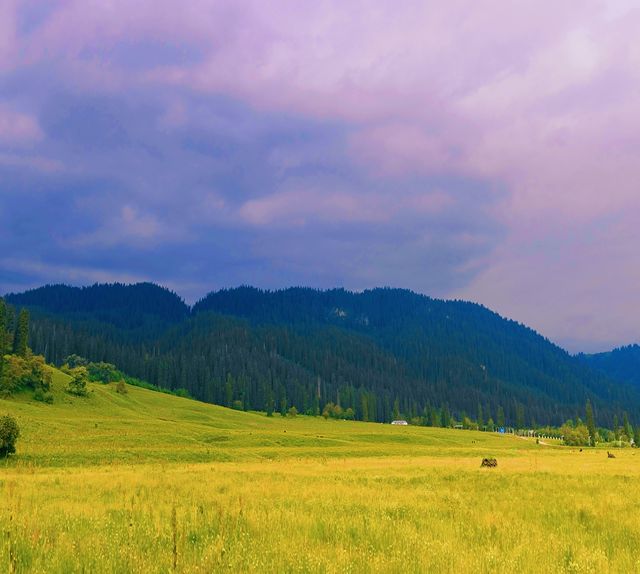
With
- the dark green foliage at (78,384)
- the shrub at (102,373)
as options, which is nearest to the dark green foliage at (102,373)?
the shrub at (102,373)

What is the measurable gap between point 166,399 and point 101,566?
456 feet

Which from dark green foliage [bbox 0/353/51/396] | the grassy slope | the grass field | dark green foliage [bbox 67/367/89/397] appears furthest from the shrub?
the grass field

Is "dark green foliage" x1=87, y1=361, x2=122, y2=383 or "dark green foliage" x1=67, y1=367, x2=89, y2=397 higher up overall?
"dark green foliage" x1=87, y1=361, x2=122, y2=383

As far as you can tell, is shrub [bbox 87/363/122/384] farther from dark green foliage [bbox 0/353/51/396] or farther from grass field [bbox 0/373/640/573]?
grass field [bbox 0/373/640/573]

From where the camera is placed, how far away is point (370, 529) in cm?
1162

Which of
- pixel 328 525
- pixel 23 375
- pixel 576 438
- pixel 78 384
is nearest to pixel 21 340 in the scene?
pixel 23 375

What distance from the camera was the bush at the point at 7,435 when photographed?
1674 inches

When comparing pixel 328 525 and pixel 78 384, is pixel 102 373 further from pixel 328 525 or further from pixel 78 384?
pixel 328 525

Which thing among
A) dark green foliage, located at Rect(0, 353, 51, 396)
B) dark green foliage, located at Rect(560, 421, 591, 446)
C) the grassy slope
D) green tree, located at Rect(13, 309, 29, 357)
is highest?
green tree, located at Rect(13, 309, 29, 357)

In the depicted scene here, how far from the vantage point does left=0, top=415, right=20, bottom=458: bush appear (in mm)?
42531

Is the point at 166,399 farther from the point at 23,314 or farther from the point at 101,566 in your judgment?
the point at 101,566

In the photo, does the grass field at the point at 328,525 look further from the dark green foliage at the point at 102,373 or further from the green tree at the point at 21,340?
the dark green foliage at the point at 102,373

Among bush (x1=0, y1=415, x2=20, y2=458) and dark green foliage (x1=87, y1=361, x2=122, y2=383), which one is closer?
bush (x1=0, y1=415, x2=20, y2=458)

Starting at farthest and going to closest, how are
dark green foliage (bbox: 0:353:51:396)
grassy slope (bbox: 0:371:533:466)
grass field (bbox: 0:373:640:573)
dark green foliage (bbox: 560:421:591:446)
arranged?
dark green foliage (bbox: 560:421:591:446) < dark green foliage (bbox: 0:353:51:396) < grassy slope (bbox: 0:371:533:466) < grass field (bbox: 0:373:640:573)
